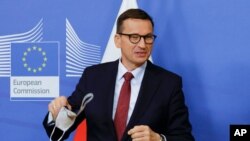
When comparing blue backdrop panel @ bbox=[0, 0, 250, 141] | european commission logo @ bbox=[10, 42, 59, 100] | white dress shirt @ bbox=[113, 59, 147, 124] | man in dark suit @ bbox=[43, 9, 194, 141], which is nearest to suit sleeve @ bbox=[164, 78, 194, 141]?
man in dark suit @ bbox=[43, 9, 194, 141]

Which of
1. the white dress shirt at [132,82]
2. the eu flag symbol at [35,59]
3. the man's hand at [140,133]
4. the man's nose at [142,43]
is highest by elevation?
the man's nose at [142,43]

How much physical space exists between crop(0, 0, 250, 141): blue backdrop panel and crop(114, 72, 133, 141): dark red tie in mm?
348

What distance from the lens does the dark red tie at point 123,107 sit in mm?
1740

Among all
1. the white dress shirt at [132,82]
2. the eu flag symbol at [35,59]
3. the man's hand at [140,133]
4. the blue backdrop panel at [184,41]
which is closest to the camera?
the man's hand at [140,133]

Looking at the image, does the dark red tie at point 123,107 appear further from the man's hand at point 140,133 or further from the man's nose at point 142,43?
the man's hand at point 140,133

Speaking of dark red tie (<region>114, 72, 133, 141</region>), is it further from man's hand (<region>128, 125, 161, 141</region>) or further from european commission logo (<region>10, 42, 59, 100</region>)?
european commission logo (<region>10, 42, 59, 100</region>)

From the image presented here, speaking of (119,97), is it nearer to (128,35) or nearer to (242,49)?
(128,35)

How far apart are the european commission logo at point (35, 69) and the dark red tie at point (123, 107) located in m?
0.53

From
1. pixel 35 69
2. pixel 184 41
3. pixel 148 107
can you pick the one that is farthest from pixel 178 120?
pixel 35 69

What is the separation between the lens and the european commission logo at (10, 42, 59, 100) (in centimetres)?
221

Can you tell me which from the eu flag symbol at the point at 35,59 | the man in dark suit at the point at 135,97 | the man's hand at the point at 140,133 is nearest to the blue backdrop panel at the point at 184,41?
the eu flag symbol at the point at 35,59

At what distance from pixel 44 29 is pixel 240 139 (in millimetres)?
1119

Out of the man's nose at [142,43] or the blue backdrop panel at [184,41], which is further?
the blue backdrop panel at [184,41]

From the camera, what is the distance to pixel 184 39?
2.07 metres
